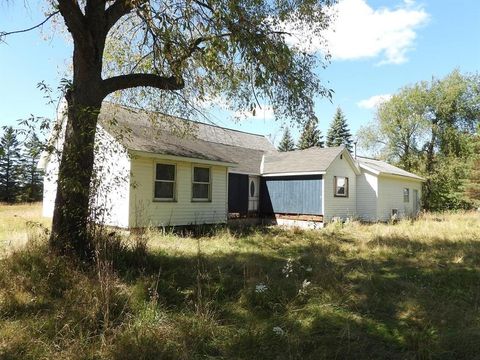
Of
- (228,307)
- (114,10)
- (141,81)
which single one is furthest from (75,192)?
(114,10)

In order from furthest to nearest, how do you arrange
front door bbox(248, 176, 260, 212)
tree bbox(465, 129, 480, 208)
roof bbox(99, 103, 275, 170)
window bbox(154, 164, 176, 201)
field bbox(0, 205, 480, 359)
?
tree bbox(465, 129, 480, 208), front door bbox(248, 176, 260, 212), window bbox(154, 164, 176, 201), roof bbox(99, 103, 275, 170), field bbox(0, 205, 480, 359)

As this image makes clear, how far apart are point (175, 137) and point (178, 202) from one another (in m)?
3.37

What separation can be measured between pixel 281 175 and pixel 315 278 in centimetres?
1409

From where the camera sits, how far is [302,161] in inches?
856

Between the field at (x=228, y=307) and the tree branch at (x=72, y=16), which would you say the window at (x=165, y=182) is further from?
the tree branch at (x=72, y=16)

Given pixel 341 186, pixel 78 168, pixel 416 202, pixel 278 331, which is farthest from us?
pixel 416 202

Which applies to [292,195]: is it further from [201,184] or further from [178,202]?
[178,202]

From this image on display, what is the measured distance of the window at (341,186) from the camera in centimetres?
2161

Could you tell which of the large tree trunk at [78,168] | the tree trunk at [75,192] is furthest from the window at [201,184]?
the tree trunk at [75,192]

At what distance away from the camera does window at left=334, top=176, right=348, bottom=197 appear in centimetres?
2161

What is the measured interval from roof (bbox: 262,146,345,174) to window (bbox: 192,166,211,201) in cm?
598

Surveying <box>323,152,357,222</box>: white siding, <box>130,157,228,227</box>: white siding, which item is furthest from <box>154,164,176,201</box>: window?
<box>323,152,357,222</box>: white siding

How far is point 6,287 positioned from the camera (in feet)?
19.1

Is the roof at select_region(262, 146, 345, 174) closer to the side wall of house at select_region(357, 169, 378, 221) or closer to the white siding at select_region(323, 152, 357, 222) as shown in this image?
the white siding at select_region(323, 152, 357, 222)
